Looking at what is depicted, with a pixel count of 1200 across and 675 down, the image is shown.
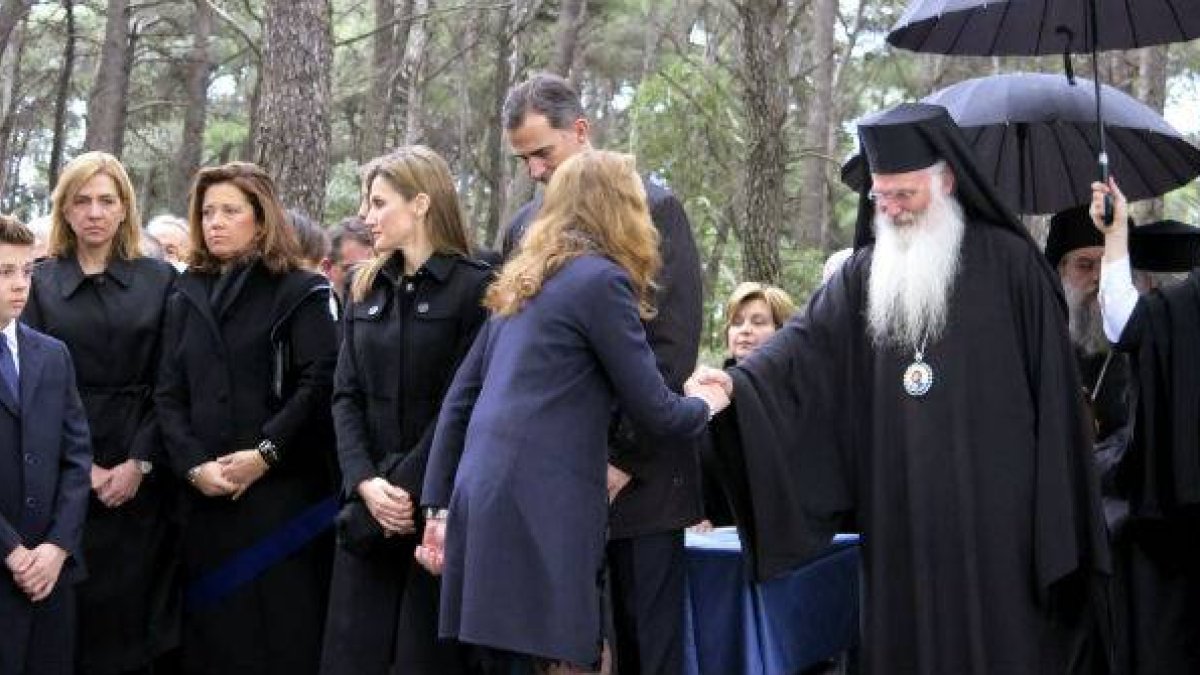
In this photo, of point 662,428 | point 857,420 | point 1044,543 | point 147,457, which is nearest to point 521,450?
point 662,428

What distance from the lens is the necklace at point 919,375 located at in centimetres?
508

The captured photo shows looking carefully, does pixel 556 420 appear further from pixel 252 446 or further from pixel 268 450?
pixel 252 446

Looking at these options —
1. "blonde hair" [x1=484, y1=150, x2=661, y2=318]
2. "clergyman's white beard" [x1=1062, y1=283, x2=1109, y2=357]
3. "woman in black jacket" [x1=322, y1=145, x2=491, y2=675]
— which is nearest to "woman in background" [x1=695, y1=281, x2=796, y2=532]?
"clergyman's white beard" [x1=1062, y1=283, x2=1109, y2=357]

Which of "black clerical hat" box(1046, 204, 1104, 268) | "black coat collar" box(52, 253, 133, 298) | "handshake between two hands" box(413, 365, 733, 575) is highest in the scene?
"black clerical hat" box(1046, 204, 1104, 268)

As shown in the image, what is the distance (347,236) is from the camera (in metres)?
7.94

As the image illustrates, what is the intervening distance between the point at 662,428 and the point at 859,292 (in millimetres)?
1055

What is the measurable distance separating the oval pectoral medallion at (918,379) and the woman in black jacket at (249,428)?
2.28 metres

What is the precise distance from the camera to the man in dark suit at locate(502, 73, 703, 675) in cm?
510

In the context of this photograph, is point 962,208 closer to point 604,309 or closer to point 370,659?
point 604,309

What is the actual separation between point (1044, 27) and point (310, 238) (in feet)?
10.5

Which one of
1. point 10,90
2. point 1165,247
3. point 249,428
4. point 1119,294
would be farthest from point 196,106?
point 1119,294

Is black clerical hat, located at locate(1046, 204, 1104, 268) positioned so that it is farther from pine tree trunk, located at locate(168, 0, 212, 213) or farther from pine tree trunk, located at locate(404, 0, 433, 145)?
pine tree trunk, located at locate(168, 0, 212, 213)

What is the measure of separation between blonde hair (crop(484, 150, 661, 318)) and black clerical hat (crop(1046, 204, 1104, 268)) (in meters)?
2.22

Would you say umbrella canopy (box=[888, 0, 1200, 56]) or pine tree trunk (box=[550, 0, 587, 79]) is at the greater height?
pine tree trunk (box=[550, 0, 587, 79])
